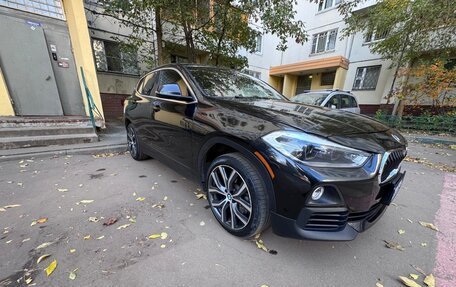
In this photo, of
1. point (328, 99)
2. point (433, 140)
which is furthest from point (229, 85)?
point (433, 140)

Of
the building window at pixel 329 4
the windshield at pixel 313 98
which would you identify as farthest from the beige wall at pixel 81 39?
the building window at pixel 329 4

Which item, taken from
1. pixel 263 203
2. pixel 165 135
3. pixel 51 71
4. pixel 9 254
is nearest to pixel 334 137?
pixel 263 203

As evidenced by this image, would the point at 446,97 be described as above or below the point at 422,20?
below

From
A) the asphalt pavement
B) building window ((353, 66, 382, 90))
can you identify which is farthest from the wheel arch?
building window ((353, 66, 382, 90))

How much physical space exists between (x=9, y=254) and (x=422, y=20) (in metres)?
13.2

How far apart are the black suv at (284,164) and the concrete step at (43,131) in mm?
3834

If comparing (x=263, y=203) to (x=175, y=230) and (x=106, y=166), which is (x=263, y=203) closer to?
(x=175, y=230)

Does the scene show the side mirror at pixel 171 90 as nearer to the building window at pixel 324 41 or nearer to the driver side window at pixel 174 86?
the driver side window at pixel 174 86

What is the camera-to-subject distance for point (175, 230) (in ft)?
6.94

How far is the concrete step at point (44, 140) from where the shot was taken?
4.26 meters

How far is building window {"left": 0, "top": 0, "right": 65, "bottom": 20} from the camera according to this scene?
476 centimetres

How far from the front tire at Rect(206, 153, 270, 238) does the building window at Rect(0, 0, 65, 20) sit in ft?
21.3

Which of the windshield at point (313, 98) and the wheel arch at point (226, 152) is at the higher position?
the windshield at point (313, 98)

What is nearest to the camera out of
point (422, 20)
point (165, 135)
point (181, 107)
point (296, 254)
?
point (296, 254)
